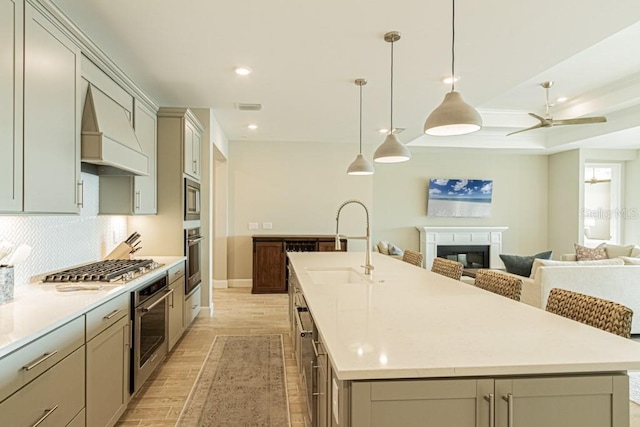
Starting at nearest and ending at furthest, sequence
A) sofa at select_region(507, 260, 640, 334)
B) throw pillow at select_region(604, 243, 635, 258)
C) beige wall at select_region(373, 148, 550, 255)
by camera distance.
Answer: sofa at select_region(507, 260, 640, 334) < throw pillow at select_region(604, 243, 635, 258) < beige wall at select_region(373, 148, 550, 255)

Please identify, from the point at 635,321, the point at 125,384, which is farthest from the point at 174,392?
the point at 635,321

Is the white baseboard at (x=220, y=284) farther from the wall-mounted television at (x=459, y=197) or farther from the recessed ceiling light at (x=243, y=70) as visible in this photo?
the wall-mounted television at (x=459, y=197)

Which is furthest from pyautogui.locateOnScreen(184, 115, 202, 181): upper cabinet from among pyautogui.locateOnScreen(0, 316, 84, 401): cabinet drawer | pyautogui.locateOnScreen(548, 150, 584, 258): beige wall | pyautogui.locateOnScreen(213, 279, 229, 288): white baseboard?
pyautogui.locateOnScreen(548, 150, 584, 258): beige wall

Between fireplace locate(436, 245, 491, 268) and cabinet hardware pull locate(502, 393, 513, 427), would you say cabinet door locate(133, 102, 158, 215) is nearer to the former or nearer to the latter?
cabinet hardware pull locate(502, 393, 513, 427)

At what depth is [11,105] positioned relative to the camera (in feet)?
5.36

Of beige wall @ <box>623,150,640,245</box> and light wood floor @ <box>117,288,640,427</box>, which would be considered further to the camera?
beige wall @ <box>623,150,640,245</box>

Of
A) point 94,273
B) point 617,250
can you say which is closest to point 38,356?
point 94,273

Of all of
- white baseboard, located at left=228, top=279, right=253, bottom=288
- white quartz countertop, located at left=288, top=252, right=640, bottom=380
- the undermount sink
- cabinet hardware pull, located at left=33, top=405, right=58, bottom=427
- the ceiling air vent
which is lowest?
white baseboard, located at left=228, top=279, right=253, bottom=288

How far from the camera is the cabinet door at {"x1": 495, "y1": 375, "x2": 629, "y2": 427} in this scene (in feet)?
3.53

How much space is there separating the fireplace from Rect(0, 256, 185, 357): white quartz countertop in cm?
659

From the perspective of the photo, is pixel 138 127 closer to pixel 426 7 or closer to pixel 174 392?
pixel 174 392

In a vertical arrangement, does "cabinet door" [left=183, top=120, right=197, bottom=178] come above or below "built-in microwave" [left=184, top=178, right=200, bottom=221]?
above

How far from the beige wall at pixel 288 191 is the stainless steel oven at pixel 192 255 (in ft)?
7.24

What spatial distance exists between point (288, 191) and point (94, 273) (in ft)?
14.7
